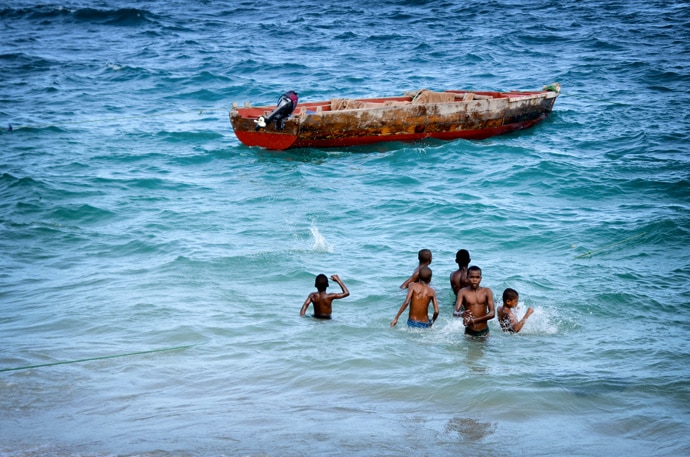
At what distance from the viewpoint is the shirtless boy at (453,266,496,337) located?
27.4 ft

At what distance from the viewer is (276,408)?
6734 millimetres

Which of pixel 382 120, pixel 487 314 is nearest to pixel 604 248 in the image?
pixel 487 314

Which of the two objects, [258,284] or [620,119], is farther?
[620,119]

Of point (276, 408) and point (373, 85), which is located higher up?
point (373, 85)

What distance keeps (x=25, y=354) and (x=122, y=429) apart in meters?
2.47

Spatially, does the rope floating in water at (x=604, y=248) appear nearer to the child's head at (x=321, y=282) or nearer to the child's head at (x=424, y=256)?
the child's head at (x=424, y=256)

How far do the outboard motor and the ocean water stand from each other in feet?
3.46

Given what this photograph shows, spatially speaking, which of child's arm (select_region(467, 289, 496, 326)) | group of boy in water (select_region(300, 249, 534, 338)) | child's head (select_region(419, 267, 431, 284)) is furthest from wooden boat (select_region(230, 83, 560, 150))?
child's arm (select_region(467, 289, 496, 326))


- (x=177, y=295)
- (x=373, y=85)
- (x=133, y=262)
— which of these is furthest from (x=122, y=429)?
(x=373, y=85)

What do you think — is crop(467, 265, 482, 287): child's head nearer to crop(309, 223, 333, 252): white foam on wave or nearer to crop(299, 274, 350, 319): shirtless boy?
crop(299, 274, 350, 319): shirtless boy

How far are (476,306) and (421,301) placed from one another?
67 cm

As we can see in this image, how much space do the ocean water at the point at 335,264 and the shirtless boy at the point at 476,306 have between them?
8.5 inches

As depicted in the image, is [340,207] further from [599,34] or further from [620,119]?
[599,34]

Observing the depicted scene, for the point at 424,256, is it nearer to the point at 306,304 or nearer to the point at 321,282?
the point at 321,282
